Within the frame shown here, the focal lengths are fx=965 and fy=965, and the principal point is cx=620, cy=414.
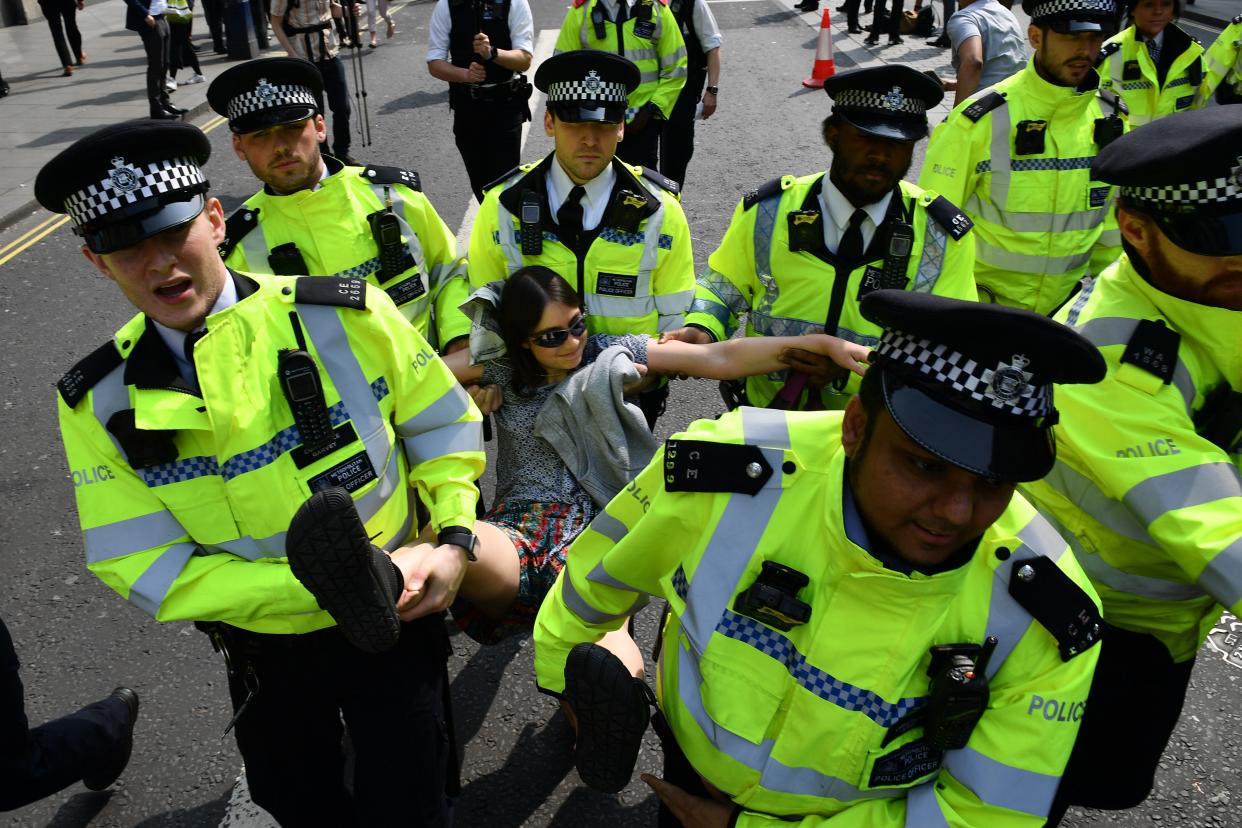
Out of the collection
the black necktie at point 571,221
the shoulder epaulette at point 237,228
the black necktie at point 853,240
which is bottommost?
the shoulder epaulette at point 237,228

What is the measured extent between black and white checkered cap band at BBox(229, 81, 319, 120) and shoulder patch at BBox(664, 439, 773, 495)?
2477 millimetres

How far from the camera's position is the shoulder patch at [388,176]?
13.0ft

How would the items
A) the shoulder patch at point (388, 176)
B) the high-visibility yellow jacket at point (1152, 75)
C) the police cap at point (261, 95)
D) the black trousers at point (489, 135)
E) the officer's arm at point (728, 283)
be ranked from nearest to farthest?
the officer's arm at point (728, 283) → the police cap at point (261, 95) → the shoulder patch at point (388, 176) → the high-visibility yellow jacket at point (1152, 75) → the black trousers at point (489, 135)

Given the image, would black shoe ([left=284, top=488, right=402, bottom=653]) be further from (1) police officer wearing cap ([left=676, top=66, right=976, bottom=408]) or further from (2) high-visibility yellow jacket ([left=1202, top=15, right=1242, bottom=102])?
(2) high-visibility yellow jacket ([left=1202, top=15, right=1242, bottom=102])

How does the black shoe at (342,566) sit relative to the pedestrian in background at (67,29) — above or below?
above

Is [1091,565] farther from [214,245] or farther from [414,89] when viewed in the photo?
[414,89]

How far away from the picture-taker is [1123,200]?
7.72 ft

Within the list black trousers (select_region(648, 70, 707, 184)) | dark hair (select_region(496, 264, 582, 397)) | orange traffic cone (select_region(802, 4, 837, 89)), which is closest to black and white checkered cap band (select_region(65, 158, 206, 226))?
dark hair (select_region(496, 264, 582, 397))

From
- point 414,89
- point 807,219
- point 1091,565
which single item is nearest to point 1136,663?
point 1091,565

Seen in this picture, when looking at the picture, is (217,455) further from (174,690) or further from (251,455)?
(174,690)

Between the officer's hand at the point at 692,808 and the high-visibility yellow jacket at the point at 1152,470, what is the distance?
1.17 metres

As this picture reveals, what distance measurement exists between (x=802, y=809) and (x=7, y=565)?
4.27 meters

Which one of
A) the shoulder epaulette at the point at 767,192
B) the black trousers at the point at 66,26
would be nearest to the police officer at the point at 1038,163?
the shoulder epaulette at the point at 767,192

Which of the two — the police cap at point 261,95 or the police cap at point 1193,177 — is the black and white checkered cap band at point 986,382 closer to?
the police cap at point 1193,177
